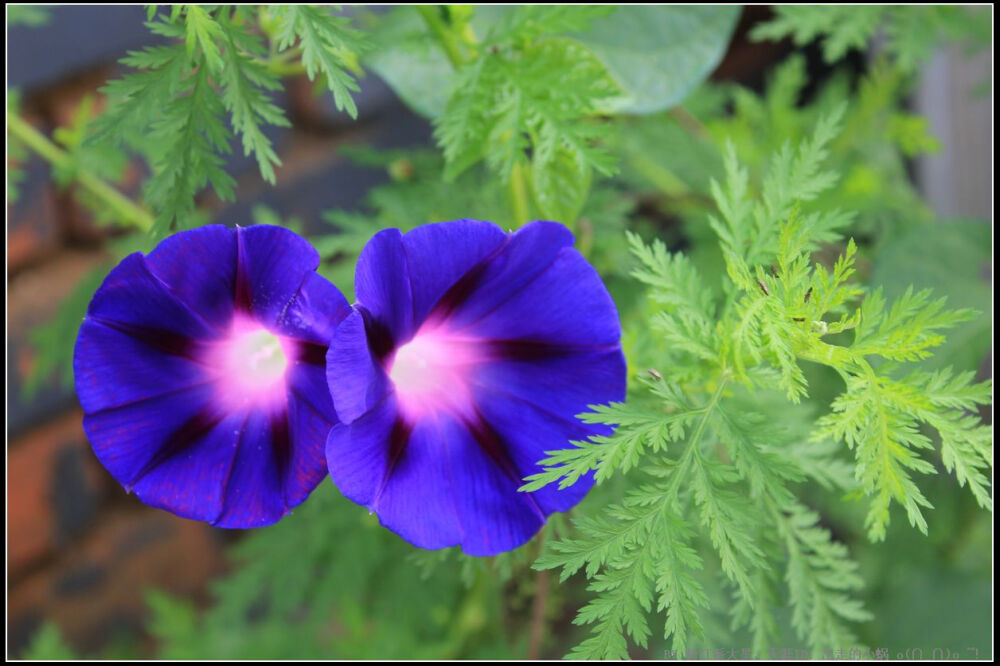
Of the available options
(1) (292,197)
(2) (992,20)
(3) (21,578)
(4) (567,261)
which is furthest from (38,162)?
A: (2) (992,20)

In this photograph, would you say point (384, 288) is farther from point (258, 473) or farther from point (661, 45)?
point (661, 45)

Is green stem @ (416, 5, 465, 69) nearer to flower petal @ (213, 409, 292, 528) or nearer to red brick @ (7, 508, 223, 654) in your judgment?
flower petal @ (213, 409, 292, 528)

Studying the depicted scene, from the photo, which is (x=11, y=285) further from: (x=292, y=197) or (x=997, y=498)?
(x=997, y=498)

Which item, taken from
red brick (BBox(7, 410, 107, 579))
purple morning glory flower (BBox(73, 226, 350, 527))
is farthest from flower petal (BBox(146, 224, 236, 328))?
red brick (BBox(7, 410, 107, 579))

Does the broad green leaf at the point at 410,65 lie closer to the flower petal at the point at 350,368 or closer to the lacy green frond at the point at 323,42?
the lacy green frond at the point at 323,42

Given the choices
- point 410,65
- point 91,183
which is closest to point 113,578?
point 91,183

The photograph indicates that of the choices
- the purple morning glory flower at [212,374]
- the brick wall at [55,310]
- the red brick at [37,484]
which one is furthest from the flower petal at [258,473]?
the red brick at [37,484]

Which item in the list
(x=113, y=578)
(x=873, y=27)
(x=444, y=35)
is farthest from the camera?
(x=113, y=578)
